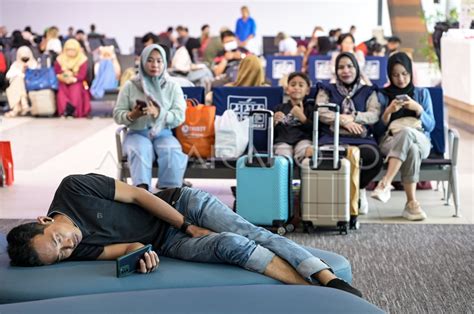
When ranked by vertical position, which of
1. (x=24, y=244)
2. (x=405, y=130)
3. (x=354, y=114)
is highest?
(x=354, y=114)

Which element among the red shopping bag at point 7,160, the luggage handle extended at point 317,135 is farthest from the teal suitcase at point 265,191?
the red shopping bag at point 7,160

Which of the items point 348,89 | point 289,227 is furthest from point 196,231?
point 348,89

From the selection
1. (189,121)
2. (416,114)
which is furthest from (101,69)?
(416,114)

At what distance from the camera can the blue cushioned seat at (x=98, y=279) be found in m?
3.79

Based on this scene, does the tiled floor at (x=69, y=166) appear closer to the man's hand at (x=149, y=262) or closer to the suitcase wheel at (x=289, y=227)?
the suitcase wheel at (x=289, y=227)

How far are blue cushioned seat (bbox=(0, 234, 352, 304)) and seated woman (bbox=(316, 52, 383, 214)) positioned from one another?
8.39 feet

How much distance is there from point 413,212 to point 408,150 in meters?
A: 0.46

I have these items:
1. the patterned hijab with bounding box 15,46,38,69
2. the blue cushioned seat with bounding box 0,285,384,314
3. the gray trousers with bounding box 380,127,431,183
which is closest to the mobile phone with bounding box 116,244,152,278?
the blue cushioned seat with bounding box 0,285,384,314

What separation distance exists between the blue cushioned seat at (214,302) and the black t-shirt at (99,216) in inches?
23.3

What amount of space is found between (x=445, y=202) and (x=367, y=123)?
103 centimetres

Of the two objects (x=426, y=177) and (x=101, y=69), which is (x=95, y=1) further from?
(x=426, y=177)

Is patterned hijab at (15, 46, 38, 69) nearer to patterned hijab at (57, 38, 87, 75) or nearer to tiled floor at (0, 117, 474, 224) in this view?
patterned hijab at (57, 38, 87, 75)

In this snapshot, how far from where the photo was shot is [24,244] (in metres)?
3.92

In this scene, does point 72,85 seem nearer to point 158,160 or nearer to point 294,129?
point 158,160
